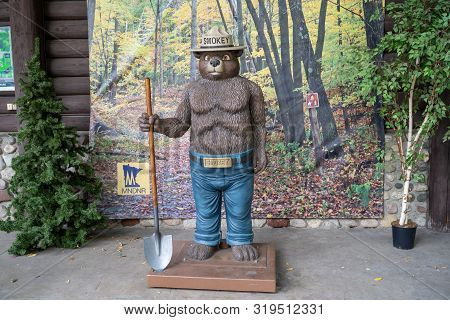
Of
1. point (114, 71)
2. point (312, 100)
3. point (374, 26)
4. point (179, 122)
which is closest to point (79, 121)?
point (114, 71)

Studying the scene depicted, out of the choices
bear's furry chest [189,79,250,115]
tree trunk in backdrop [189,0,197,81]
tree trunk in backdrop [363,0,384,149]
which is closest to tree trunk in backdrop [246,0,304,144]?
tree trunk in backdrop [189,0,197,81]

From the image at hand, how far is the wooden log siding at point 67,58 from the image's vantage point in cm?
434

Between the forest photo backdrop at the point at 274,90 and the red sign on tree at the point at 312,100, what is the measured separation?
0.04 meters

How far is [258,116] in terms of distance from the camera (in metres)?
3.23

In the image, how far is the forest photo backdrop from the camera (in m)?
4.12

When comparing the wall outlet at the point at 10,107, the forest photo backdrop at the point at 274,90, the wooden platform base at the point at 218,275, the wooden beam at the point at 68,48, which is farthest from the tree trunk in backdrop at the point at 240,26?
the wall outlet at the point at 10,107

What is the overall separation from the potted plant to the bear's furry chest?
1081 millimetres

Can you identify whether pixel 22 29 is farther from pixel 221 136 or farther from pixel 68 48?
pixel 221 136

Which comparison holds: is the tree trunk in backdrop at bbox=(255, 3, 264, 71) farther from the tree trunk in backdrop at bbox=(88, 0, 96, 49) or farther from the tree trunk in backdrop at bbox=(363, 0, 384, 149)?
the tree trunk in backdrop at bbox=(88, 0, 96, 49)

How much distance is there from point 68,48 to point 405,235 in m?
3.65

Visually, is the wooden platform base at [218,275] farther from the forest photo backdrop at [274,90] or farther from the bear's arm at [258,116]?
the forest photo backdrop at [274,90]
